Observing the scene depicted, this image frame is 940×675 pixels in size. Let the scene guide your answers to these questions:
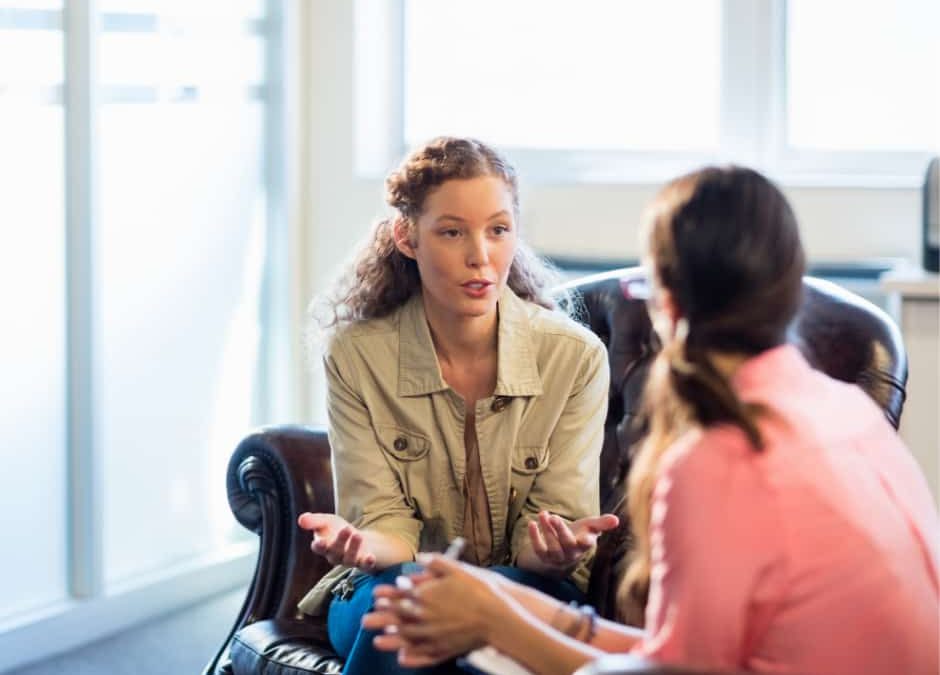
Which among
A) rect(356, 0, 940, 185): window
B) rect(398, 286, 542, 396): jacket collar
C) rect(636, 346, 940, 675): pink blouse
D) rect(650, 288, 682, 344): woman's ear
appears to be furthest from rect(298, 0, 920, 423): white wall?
rect(636, 346, 940, 675): pink blouse

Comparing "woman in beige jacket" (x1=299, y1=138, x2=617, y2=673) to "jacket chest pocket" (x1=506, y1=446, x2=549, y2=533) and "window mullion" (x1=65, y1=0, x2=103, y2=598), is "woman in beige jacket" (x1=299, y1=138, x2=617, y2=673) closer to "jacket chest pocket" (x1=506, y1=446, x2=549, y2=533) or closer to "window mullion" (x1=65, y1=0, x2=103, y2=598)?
"jacket chest pocket" (x1=506, y1=446, x2=549, y2=533)

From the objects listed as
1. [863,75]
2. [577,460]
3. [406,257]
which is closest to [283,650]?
[577,460]

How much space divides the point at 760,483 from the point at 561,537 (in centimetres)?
69

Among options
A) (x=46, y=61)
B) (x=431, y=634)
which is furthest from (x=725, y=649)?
(x=46, y=61)

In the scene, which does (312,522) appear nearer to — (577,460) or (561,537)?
(561,537)

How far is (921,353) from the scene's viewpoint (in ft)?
10.4

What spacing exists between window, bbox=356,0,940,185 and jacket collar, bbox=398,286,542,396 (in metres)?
1.47

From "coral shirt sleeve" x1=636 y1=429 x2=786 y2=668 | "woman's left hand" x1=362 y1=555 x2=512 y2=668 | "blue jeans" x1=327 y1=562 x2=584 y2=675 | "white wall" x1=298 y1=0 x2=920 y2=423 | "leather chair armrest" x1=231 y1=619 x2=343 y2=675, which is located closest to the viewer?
"coral shirt sleeve" x1=636 y1=429 x2=786 y2=668

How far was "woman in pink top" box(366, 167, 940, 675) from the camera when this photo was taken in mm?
1353

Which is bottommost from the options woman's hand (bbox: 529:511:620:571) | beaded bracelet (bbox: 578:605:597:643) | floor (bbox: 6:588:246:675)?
floor (bbox: 6:588:246:675)

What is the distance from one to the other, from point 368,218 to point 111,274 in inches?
30.1

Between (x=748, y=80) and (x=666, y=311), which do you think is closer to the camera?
(x=666, y=311)

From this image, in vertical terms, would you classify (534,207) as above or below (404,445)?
above

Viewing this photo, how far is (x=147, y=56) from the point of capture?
359 centimetres
